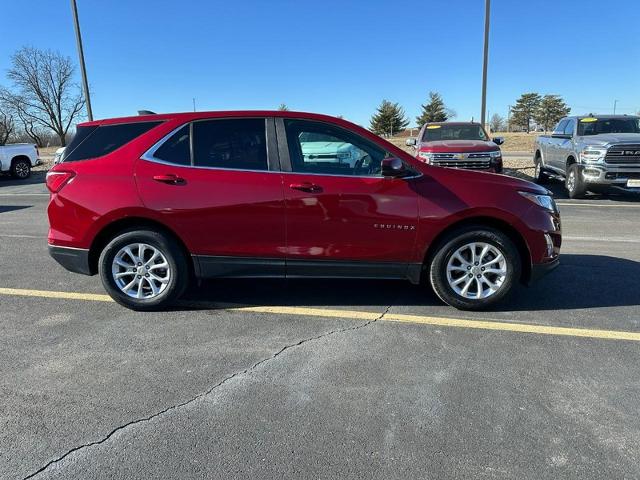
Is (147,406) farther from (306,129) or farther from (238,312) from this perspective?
(306,129)

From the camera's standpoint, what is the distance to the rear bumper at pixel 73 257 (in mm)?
4316

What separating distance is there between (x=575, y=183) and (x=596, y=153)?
0.88 m

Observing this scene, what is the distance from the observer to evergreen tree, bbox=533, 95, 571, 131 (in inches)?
3012

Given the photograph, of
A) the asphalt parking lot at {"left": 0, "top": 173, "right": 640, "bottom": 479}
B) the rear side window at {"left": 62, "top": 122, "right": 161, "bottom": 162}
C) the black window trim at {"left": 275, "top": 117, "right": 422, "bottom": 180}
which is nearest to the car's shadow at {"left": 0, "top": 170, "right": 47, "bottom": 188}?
the asphalt parking lot at {"left": 0, "top": 173, "right": 640, "bottom": 479}

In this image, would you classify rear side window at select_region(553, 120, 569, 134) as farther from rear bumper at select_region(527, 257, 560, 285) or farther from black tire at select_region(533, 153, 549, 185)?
rear bumper at select_region(527, 257, 560, 285)

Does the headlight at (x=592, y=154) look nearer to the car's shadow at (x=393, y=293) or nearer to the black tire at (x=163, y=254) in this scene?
the car's shadow at (x=393, y=293)

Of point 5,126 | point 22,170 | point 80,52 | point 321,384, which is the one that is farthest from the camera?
point 5,126

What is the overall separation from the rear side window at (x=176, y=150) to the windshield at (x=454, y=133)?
9047mm

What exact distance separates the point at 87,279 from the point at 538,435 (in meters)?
4.73

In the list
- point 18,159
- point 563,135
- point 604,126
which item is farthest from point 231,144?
point 18,159

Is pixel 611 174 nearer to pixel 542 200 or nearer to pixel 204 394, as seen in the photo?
pixel 542 200

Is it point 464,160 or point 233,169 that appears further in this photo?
point 464,160

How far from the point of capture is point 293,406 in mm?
2875

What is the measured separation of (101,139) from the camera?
4.41m
